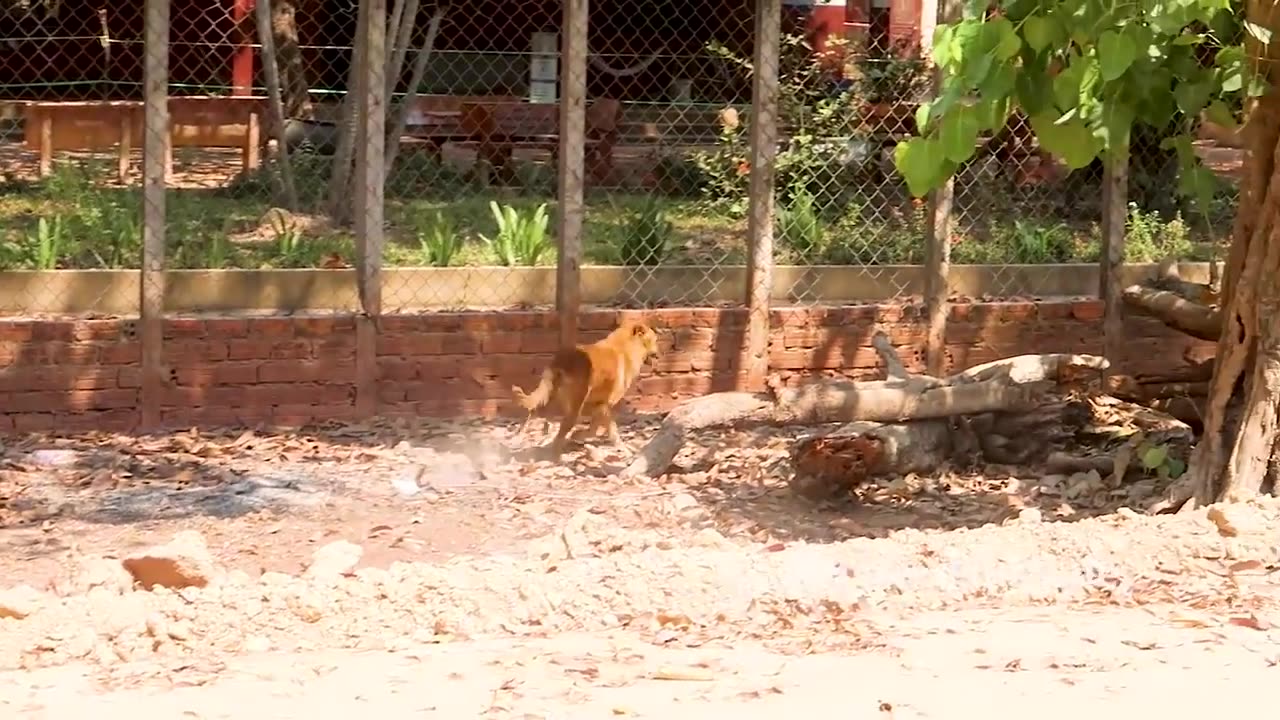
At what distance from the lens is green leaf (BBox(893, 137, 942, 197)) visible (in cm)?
685

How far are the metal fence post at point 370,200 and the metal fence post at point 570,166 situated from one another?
0.94m

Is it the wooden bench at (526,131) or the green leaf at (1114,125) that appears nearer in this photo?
the green leaf at (1114,125)

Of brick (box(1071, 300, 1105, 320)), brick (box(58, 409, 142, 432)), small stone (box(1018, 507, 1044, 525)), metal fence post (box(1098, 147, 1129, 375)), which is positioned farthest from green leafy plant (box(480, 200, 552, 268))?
small stone (box(1018, 507, 1044, 525))

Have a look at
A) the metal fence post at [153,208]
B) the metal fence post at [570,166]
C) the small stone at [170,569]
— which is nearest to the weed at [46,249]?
the metal fence post at [153,208]

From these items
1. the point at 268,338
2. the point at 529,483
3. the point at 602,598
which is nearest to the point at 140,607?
the point at 602,598

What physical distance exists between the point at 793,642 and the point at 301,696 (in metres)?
1.51

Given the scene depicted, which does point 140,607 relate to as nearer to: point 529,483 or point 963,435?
point 529,483

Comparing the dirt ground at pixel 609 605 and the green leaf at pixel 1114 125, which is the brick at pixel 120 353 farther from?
the green leaf at pixel 1114 125

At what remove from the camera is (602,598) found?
19.5 feet

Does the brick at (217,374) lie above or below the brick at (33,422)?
above

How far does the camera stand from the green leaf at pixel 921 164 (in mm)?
6848

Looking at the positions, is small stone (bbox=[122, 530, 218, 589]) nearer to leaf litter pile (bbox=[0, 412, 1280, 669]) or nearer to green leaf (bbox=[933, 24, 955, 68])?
leaf litter pile (bbox=[0, 412, 1280, 669])

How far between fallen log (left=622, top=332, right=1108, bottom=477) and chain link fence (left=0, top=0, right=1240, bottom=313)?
1.37 metres

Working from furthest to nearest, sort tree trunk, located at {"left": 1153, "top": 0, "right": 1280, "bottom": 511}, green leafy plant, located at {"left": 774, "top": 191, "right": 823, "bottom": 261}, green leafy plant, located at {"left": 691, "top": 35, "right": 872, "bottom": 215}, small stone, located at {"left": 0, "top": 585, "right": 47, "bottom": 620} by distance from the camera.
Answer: green leafy plant, located at {"left": 691, "top": 35, "right": 872, "bottom": 215} → green leafy plant, located at {"left": 774, "top": 191, "right": 823, "bottom": 261} → tree trunk, located at {"left": 1153, "top": 0, "right": 1280, "bottom": 511} → small stone, located at {"left": 0, "top": 585, "right": 47, "bottom": 620}
